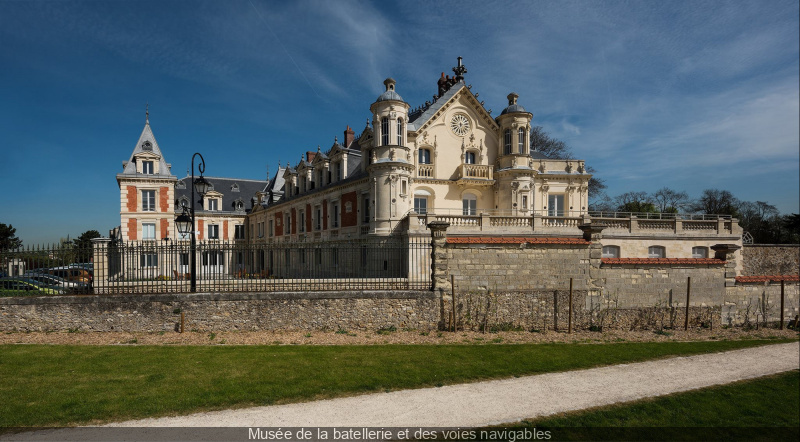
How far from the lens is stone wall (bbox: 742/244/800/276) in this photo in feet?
85.1

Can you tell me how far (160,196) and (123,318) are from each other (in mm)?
24938

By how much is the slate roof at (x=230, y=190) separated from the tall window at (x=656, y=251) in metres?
36.3

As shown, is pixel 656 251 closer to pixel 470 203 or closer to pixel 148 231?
pixel 470 203

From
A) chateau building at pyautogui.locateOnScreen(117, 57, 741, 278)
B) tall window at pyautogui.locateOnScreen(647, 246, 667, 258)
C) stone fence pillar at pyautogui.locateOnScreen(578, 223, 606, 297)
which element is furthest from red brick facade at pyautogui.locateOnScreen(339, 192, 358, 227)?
tall window at pyautogui.locateOnScreen(647, 246, 667, 258)

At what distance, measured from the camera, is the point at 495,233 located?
20.3m

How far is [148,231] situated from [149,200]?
2567 mm

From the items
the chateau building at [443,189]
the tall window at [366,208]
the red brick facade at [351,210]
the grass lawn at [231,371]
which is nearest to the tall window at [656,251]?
the chateau building at [443,189]

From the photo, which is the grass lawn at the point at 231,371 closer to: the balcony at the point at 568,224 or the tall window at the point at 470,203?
the balcony at the point at 568,224

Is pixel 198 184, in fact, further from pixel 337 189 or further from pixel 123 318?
pixel 337 189

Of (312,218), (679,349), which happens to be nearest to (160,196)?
(312,218)

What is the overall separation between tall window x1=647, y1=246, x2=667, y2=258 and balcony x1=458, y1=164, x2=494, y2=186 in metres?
9.86

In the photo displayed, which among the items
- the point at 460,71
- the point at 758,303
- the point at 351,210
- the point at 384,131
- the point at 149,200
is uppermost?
the point at 460,71

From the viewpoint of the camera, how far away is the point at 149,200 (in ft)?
110

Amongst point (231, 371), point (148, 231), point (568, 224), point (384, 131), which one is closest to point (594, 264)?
point (568, 224)
